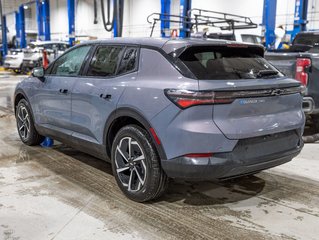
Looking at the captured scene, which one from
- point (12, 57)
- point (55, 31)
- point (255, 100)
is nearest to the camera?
point (255, 100)

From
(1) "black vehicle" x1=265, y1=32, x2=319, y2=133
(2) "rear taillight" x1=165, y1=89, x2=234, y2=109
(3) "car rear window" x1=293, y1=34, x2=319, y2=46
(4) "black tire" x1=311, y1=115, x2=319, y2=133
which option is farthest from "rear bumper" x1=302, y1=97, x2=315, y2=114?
(2) "rear taillight" x1=165, y1=89, x2=234, y2=109

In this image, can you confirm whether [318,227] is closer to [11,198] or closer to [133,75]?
[133,75]

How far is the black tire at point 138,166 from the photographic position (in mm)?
3279

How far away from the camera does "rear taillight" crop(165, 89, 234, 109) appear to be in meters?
2.94

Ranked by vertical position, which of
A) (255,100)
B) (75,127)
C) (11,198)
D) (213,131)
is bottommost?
(11,198)

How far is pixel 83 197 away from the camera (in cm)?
366

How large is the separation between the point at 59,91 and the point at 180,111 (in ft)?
6.71

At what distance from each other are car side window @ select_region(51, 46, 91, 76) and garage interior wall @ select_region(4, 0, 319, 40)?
1070cm

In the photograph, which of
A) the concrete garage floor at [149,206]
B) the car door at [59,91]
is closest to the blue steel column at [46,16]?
the car door at [59,91]

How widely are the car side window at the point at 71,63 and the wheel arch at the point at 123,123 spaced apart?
3.12 feet

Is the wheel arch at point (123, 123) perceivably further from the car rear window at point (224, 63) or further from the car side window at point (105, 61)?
the car rear window at point (224, 63)

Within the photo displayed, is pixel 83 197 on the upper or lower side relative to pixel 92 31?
lower

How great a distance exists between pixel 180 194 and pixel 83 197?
3.15 ft

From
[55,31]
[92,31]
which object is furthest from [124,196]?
[55,31]
